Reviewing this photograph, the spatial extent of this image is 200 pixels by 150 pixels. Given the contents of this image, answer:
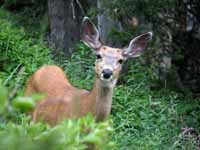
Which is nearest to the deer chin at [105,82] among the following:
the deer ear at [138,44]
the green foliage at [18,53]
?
the deer ear at [138,44]

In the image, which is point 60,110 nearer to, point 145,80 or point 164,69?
point 145,80

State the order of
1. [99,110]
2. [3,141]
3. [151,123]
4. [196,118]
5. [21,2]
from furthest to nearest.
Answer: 1. [21,2]
2. [196,118]
3. [151,123]
4. [99,110]
5. [3,141]

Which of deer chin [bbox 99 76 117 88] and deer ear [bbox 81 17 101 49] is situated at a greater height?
deer ear [bbox 81 17 101 49]

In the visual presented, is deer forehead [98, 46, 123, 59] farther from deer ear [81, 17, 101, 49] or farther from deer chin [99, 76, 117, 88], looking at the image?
deer chin [99, 76, 117, 88]

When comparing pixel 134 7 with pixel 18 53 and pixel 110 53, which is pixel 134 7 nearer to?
pixel 18 53

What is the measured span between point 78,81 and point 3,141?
6.99 meters

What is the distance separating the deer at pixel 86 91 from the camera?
684 centimetres

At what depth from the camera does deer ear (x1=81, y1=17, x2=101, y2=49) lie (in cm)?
784

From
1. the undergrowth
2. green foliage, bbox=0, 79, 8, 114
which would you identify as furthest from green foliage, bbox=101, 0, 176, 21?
green foliage, bbox=0, 79, 8, 114

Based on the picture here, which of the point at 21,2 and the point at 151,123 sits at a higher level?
the point at 21,2

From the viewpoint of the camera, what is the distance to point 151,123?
338 inches

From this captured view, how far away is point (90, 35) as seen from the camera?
26.2ft

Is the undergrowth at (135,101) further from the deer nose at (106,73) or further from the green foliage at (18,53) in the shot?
the deer nose at (106,73)

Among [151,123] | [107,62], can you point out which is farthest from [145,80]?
[107,62]
